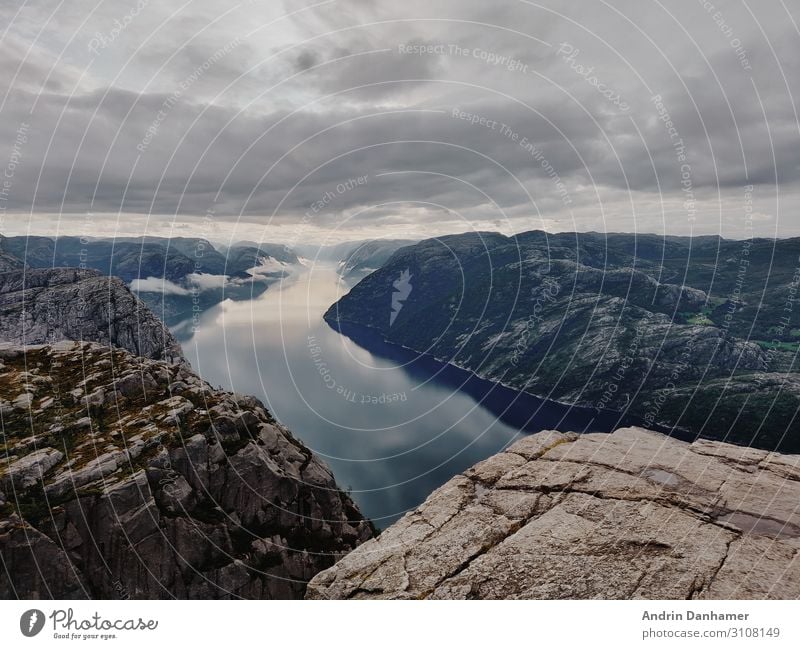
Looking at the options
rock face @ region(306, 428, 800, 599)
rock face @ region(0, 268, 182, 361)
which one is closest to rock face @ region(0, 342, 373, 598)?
rock face @ region(306, 428, 800, 599)

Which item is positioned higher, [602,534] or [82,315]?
[602,534]

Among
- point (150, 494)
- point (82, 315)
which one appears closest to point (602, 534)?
point (150, 494)

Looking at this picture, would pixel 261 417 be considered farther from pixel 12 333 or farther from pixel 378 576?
pixel 12 333

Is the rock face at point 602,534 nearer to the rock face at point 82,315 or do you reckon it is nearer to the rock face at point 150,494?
the rock face at point 150,494

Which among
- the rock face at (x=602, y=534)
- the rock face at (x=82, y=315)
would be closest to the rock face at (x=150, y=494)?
the rock face at (x=602, y=534)

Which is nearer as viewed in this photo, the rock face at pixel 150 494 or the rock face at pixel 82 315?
the rock face at pixel 150 494

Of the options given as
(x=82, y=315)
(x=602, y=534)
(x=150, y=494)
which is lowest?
(x=150, y=494)

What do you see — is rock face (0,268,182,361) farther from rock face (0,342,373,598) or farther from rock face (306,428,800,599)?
rock face (306,428,800,599)

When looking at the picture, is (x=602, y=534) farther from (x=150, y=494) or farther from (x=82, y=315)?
(x=82, y=315)
